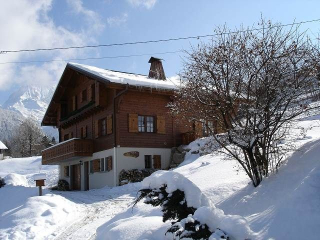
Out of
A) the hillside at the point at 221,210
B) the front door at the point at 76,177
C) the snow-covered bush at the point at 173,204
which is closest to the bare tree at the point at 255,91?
the hillside at the point at 221,210

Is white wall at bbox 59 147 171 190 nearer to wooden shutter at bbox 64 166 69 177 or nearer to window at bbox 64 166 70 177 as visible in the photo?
window at bbox 64 166 70 177

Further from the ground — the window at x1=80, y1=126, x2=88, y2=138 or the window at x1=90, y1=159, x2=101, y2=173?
the window at x1=80, y1=126, x2=88, y2=138

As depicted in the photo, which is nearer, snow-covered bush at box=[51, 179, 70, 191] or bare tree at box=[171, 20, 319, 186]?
bare tree at box=[171, 20, 319, 186]

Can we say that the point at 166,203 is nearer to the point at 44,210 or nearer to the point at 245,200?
the point at 245,200

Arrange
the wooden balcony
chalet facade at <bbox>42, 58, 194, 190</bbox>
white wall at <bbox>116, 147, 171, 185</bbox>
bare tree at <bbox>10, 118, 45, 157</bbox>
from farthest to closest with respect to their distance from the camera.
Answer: bare tree at <bbox>10, 118, 45, 157</bbox>, the wooden balcony, chalet facade at <bbox>42, 58, 194, 190</bbox>, white wall at <bbox>116, 147, 171, 185</bbox>

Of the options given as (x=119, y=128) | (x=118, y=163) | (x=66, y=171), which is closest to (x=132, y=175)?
(x=118, y=163)

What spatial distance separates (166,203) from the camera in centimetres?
525

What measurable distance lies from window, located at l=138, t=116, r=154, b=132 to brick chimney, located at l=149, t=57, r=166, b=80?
4.74 m

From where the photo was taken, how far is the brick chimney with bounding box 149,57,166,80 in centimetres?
2645

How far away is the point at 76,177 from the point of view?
27.4 meters

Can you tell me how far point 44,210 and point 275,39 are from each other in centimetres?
932

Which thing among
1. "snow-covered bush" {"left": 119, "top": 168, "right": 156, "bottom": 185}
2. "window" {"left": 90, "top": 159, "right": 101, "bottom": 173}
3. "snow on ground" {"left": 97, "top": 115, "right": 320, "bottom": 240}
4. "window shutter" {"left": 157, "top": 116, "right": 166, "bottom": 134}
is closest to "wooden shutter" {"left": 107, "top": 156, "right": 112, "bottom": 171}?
"snow-covered bush" {"left": 119, "top": 168, "right": 156, "bottom": 185}

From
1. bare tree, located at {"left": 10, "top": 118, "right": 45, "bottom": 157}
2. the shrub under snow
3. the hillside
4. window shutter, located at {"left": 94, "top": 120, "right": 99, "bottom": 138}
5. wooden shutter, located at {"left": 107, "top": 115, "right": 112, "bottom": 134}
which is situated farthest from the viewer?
bare tree, located at {"left": 10, "top": 118, "right": 45, "bottom": 157}

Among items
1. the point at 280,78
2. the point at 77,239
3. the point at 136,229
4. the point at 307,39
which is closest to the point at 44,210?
the point at 77,239
